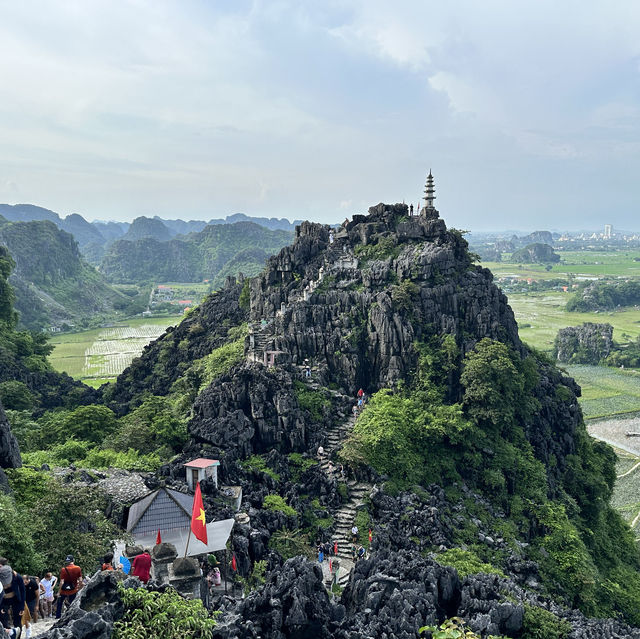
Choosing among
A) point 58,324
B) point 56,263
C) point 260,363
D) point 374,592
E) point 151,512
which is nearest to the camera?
point 374,592

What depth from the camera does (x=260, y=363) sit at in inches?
1515

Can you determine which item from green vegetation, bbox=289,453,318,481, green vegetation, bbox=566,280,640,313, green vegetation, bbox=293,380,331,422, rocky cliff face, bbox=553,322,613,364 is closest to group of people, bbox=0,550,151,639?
green vegetation, bbox=289,453,318,481

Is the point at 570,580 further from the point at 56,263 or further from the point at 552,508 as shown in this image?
the point at 56,263

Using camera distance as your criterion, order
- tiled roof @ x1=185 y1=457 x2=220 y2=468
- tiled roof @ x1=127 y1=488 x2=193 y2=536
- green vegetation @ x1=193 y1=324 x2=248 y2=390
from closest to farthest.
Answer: tiled roof @ x1=127 y1=488 x2=193 y2=536
tiled roof @ x1=185 y1=457 x2=220 y2=468
green vegetation @ x1=193 y1=324 x2=248 y2=390

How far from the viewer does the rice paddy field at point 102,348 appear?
8819 cm

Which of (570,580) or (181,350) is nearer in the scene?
(570,580)

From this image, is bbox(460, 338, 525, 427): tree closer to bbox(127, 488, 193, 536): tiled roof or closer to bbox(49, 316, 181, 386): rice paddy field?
bbox(127, 488, 193, 536): tiled roof

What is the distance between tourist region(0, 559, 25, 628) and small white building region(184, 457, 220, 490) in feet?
41.3

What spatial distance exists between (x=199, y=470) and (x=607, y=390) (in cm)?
7850

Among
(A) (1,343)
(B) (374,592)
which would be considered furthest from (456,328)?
(A) (1,343)

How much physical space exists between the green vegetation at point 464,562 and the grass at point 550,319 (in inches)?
3515

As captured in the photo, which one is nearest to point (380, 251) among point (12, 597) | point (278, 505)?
point (278, 505)

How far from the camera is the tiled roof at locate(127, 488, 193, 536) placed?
19828mm

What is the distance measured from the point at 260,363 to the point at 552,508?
20674 mm
